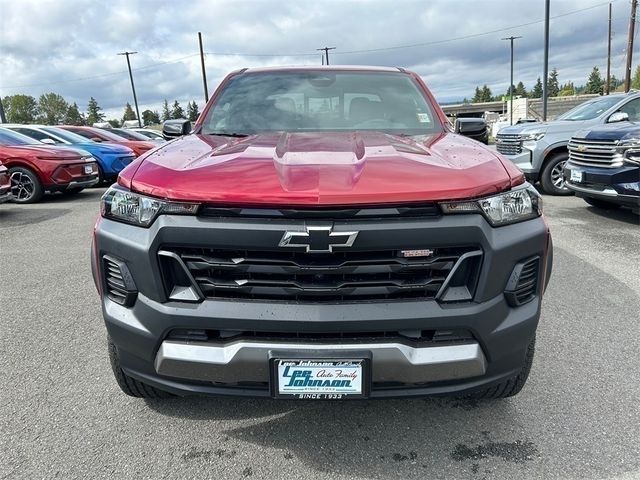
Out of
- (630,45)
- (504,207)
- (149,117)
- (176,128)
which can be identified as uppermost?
(630,45)

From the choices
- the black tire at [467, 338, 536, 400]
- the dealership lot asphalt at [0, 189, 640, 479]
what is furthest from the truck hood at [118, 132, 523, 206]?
the dealership lot asphalt at [0, 189, 640, 479]

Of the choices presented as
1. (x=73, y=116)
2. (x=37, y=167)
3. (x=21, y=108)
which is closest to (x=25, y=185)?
(x=37, y=167)

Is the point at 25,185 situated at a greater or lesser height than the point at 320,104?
lesser

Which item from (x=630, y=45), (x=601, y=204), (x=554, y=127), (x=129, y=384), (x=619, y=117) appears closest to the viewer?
(x=129, y=384)

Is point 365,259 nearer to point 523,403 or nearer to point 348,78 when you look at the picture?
point 523,403

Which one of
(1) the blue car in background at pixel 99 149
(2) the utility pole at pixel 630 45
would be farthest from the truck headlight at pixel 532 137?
(2) the utility pole at pixel 630 45

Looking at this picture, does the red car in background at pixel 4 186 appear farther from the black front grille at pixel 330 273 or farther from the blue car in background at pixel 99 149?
the black front grille at pixel 330 273

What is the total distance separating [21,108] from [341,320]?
12152cm

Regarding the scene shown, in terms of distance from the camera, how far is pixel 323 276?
1915mm

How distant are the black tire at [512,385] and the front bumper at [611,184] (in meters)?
5.11

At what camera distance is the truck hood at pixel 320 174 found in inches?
72.8

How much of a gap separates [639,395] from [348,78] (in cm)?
267

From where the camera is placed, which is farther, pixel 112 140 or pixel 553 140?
pixel 112 140

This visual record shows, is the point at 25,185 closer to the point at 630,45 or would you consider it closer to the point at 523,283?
the point at 523,283
